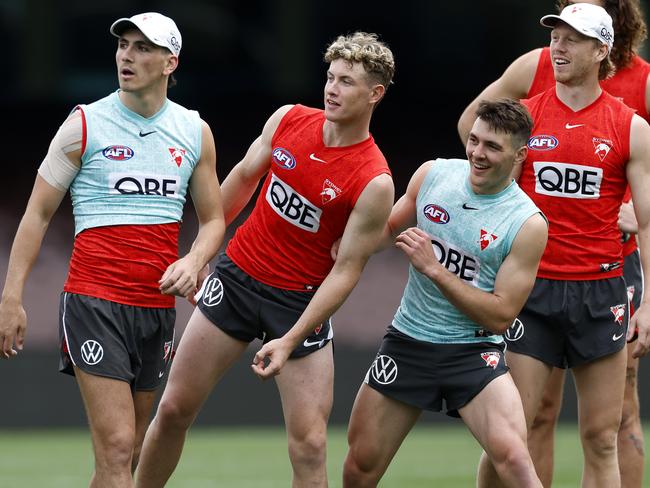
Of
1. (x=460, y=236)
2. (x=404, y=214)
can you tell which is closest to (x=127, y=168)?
(x=404, y=214)

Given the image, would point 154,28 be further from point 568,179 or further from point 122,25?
point 568,179

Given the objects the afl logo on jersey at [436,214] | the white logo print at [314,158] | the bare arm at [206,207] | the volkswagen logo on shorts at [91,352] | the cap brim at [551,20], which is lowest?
the volkswagen logo on shorts at [91,352]

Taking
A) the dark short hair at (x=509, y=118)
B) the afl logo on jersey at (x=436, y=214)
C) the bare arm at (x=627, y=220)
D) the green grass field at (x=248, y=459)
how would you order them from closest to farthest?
the dark short hair at (x=509, y=118), the afl logo on jersey at (x=436, y=214), the bare arm at (x=627, y=220), the green grass field at (x=248, y=459)

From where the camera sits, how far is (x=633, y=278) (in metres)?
6.89

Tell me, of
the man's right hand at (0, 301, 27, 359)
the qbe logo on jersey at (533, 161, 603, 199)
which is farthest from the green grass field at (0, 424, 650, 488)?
the man's right hand at (0, 301, 27, 359)

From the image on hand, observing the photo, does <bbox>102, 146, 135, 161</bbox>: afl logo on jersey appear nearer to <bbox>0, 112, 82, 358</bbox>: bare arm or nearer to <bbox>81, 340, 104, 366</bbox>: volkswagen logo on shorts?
<bbox>0, 112, 82, 358</bbox>: bare arm

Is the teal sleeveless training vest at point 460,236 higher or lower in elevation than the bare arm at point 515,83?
lower

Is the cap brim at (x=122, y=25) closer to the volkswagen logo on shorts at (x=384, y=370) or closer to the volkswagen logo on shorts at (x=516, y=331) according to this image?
the volkswagen logo on shorts at (x=384, y=370)

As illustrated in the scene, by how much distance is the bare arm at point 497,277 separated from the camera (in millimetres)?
5652

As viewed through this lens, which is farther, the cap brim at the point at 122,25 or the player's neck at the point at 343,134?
the player's neck at the point at 343,134

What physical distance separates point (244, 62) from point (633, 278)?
9.39m

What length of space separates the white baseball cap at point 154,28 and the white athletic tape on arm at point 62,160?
471 millimetres

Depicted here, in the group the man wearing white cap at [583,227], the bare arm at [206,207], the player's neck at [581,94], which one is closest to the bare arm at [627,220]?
the man wearing white cap at [583,227]

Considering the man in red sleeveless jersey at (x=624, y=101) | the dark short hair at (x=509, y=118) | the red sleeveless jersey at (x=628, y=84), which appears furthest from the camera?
the red sleeveless jersey at (x=628, y=84)
